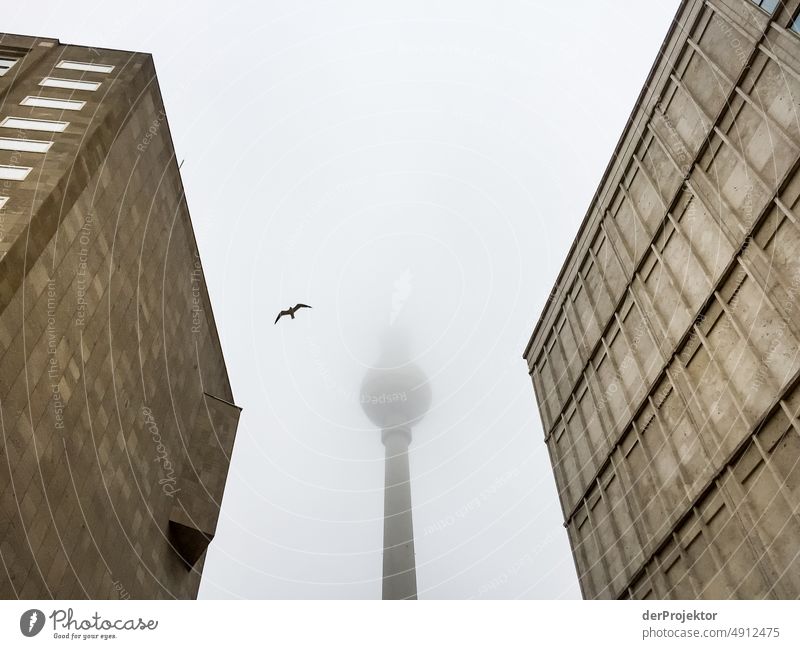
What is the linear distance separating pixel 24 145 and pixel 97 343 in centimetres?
798

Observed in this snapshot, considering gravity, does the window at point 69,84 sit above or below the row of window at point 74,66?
below

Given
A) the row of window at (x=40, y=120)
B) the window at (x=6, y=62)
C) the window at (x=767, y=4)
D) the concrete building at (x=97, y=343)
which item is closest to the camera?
the window at (x=767, y=4)

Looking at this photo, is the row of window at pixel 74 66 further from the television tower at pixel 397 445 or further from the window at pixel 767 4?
the television tower at pixel 397 445

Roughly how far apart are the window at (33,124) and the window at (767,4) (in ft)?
83.3

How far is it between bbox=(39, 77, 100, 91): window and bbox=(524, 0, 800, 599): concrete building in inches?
948

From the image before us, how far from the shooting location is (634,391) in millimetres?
25391

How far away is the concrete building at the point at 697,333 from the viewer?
17812 mm

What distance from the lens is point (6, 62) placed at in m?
30.7

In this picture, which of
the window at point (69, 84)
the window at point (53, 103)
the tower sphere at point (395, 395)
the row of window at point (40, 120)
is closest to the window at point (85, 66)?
the row of window at point (40, 120)

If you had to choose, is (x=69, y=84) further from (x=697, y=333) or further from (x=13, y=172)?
(x=697, y=333)

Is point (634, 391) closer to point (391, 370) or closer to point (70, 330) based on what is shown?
point (70, 330)

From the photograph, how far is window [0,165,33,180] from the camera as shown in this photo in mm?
22156

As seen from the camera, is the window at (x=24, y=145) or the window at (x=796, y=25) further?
the window at (x=24, y=145)

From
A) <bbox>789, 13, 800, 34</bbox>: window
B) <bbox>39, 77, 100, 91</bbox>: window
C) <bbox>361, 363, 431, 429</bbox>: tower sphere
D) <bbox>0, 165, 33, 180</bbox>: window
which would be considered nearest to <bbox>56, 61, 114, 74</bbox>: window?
<bbox>39, 77, 100, 91</bbox>: window
